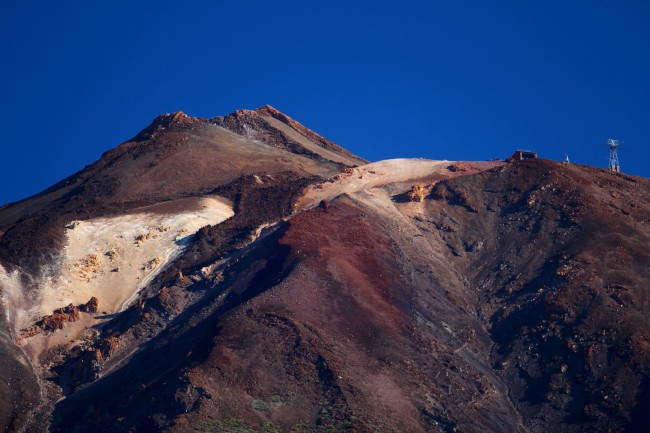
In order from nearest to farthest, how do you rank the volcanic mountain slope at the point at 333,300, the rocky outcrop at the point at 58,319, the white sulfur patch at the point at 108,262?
the volcanic mountain slope at the point at 333,300 < the rocky outcrop at the point at 58,319 < the white sulfur patch at the point at 108,262

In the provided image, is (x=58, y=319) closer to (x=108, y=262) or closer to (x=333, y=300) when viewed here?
(x=108, y=262)

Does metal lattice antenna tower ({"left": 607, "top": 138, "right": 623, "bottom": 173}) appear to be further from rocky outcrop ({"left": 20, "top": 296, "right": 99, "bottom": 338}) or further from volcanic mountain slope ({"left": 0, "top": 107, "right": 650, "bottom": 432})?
rocky outcrop ({"left": 20, "top": 296, "right": 99, "bottom": 338})

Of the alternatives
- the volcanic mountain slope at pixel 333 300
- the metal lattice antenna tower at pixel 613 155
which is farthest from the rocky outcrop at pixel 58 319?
the metal lattice antenna tower at pixel 613 155

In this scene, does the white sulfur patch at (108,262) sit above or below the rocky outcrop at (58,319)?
above

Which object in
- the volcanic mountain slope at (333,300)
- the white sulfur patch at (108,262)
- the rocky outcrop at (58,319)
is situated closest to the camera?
the volcanic mountain slope at (333,300)

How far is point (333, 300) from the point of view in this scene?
5203 cm

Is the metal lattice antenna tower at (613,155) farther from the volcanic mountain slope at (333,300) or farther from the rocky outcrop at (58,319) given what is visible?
the rocky outcrop at (58,319)

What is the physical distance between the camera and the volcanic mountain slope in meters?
44.8

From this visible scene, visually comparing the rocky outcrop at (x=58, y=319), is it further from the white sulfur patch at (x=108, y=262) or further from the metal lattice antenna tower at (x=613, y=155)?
the metal lattice antenna tower at (x=613, y=155)

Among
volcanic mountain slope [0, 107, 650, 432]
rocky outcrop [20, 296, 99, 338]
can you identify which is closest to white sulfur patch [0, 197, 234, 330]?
volcanic mountain slope [0, 107, 650, 432]

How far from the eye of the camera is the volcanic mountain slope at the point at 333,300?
44844mm

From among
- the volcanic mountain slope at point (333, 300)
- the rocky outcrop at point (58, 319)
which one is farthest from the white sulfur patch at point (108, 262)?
the rocky outcrop at point (58, 319)

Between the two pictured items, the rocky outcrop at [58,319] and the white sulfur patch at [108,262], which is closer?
the rocky outcrop at [58,319]

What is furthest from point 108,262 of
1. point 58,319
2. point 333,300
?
point 333,300
